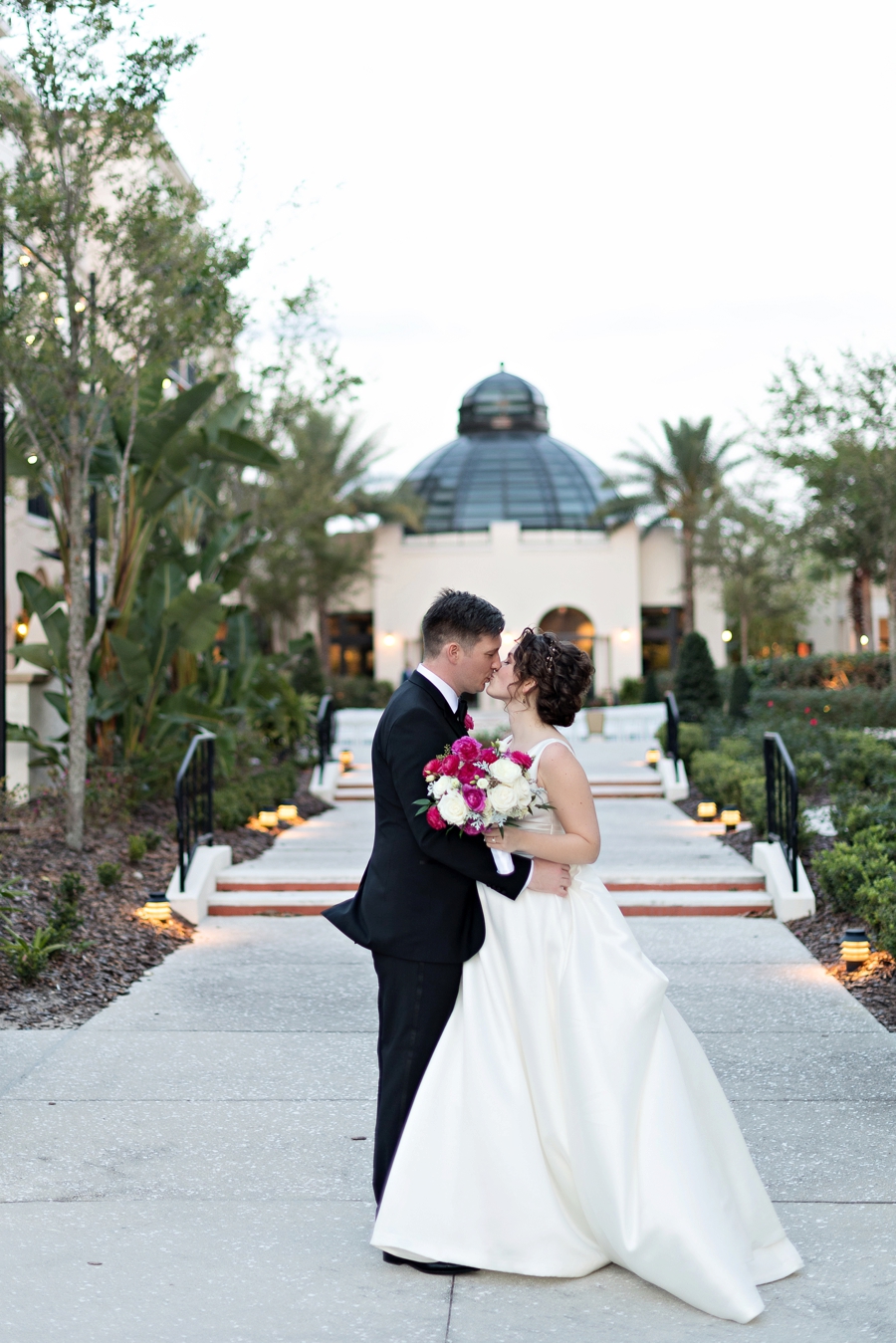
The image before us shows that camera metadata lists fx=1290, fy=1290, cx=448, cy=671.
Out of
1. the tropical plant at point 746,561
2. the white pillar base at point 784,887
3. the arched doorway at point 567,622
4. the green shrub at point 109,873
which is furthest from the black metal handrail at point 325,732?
the arched doorway at point 567,622

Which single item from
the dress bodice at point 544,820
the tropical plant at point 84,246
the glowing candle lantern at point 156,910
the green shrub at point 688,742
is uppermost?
the tropical plant at point 84,246

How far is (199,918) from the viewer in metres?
8.55

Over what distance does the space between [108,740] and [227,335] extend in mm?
3719

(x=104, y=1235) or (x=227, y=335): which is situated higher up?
(x=227, y=335)

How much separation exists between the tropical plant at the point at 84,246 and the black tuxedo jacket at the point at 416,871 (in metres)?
6.39

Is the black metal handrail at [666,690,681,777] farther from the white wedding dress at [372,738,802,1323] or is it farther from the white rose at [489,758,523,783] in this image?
the white rose at [489,758,523,783]

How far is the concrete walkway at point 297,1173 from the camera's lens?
3.17 meters

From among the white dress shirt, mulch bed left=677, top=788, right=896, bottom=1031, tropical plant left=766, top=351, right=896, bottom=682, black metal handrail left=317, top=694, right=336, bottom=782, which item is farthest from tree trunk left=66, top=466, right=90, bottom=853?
tropical plant left=766, top=351, right=896, bottom=682

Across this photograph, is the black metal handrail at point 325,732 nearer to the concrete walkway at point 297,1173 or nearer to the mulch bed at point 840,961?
the mulch bed at point 840,961

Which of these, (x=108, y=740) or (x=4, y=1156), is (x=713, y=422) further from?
(x=4, y=1156)

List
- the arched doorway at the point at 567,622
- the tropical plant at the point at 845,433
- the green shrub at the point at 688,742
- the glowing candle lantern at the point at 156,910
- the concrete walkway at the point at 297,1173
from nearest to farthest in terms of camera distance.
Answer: the concrete walkway at the point at 297,1173 → the glowing candle lantern at the point at 156,910 → the green shrub at the point at 688,742 → the tropical plant at the point at 845,433 → the arched doorway at the point at 567,622

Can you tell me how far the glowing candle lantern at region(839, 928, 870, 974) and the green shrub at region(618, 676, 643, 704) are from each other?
3048 centimetres

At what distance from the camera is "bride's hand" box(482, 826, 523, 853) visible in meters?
3.41

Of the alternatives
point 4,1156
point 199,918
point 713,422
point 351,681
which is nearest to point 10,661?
point 199,918
